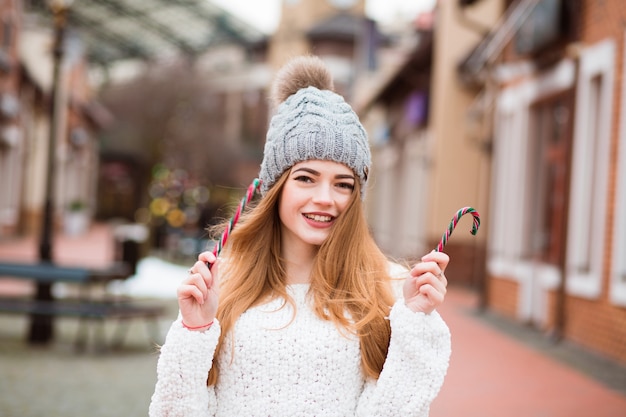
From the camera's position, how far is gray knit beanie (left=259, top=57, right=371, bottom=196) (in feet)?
8.54

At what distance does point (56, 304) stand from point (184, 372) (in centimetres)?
708

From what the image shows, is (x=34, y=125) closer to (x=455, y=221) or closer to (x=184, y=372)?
(x=184, y=372)

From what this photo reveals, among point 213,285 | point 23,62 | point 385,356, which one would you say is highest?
point 23,62

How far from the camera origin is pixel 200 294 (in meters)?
2.38

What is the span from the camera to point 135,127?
49.3 metres

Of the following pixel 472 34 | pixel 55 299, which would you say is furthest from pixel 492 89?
pixel 55 299

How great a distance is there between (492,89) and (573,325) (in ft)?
18.0

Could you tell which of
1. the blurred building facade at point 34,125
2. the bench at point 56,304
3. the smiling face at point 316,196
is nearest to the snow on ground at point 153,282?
the bench at point 56,304

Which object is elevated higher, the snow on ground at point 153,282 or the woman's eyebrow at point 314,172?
the woman's eyebrow at point 314,172

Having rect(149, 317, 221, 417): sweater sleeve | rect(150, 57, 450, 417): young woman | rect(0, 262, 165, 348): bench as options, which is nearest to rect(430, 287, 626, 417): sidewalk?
rect(0, 262, 165, 348): bench

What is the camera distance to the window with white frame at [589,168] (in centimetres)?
955

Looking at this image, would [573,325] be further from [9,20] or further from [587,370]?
[9,20]

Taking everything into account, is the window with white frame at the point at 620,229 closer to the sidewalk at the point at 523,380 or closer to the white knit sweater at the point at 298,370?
the sidewalk at the point at 523,380

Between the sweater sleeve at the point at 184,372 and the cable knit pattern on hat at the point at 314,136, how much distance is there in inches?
21.9
